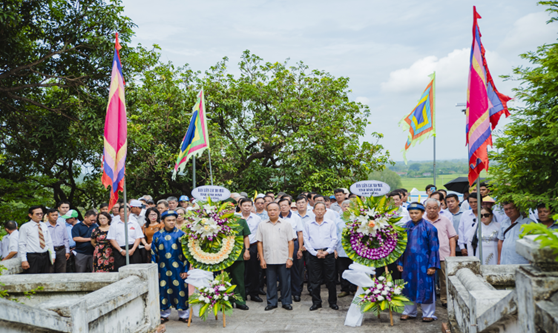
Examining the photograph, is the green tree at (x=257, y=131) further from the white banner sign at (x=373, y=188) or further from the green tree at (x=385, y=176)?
the white banner sign at (x=373, y=188)

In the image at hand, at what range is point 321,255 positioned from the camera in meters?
7.80

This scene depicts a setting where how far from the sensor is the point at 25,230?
26.5 feet

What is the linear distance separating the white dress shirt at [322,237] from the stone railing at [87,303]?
112 inches

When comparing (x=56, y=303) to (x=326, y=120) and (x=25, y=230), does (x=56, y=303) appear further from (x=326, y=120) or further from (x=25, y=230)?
(x=326, y=120)

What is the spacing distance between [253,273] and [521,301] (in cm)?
641

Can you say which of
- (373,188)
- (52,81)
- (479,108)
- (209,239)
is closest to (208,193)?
(209,239)

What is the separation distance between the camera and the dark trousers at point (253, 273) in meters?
8.94

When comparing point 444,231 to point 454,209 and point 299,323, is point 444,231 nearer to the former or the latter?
point 454,209

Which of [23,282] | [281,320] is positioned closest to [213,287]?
[281,320]

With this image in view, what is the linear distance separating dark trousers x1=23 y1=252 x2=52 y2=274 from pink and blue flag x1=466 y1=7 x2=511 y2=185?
25.4ft

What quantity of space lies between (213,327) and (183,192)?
12492 mm

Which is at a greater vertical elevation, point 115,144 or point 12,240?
point 115,144

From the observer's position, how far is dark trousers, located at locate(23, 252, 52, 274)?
8.06 metres

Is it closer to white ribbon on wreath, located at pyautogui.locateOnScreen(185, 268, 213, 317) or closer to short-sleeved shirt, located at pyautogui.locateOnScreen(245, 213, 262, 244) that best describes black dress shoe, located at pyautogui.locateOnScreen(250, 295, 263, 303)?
short-sleeved shirt, located at pyautogui.locateOnScreen(245, 213, 262, 244)
